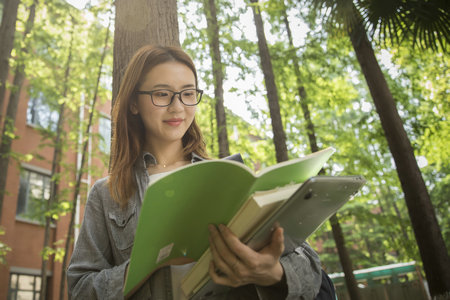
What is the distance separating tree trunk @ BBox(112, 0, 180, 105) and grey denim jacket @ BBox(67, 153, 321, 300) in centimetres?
118

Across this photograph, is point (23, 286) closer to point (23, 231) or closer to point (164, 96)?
point (23, 231)

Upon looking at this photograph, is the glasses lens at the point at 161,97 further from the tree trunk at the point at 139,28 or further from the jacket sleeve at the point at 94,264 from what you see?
the tree trunk at the point at 139,28

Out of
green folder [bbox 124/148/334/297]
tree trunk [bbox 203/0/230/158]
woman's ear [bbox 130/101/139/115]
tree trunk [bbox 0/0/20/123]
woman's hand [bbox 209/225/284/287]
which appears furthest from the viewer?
tree trunk [bbox 203/0/230/158]

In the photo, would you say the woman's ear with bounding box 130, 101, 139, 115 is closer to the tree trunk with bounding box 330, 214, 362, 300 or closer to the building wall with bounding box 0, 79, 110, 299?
the tree trunk with bounding box 330, 214, 362, 300

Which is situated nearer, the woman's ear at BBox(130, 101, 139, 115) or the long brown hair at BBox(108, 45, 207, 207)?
the long brown hair at BBox(108, 45, 207, 207)

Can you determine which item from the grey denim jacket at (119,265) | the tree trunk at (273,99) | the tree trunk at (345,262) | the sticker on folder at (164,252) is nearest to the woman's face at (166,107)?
the grey denim jacket at (119,265)

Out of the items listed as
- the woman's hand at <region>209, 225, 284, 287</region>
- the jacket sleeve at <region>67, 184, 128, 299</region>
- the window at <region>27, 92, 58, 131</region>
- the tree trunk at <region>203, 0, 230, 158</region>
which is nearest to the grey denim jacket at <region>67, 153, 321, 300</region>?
the jacket sleeve at <region>67, 184, 128, 299</region>

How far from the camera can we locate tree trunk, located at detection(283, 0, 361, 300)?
320 inches

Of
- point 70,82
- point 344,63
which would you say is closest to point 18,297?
point 70,82

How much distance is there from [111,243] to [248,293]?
0.60 m

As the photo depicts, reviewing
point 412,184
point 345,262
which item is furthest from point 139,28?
point 345,262

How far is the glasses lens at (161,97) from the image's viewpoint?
159cm

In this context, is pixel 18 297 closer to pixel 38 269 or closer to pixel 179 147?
pixel 38 269

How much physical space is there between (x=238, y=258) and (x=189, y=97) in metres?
0.87
